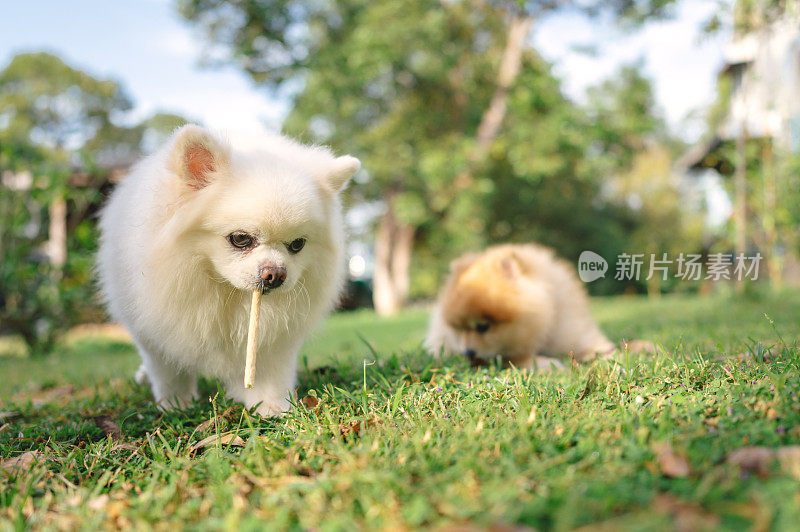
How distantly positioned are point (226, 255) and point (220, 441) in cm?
74

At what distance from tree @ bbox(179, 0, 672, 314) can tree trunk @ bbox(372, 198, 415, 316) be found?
17cm

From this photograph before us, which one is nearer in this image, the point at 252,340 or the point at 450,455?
the point at 450,455

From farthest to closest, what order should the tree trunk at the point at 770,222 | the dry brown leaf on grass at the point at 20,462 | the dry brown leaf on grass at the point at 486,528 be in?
the tree trunk at the point at 770,222 → the dry brown leaf on grass at the point at 20,462 → the dry brown leaf on grass at the point at 486,528

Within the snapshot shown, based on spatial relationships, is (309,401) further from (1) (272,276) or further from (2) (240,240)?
(2) (240,240)

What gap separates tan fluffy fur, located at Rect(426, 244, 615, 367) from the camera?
12.7 feet

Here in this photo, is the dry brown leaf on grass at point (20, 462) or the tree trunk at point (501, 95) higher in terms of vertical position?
the tree trunk at point (501, 95)

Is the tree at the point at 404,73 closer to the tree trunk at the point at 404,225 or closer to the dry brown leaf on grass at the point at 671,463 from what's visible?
the tree trunk at the point at 404,225

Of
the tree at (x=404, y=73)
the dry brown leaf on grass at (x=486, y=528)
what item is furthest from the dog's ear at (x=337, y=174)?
the tree at (x=404, y=73)

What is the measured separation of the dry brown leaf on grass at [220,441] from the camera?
6.95 ft

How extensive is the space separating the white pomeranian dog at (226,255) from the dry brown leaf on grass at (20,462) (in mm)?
651

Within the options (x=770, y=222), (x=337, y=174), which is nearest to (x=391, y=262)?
(x=770, y=222)

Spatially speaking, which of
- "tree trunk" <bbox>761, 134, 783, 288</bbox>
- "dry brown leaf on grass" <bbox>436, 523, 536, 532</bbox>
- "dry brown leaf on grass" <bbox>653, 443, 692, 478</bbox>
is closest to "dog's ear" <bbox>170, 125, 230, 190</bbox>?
"dry brown leaf on grass" <bbox>436, 523, 536, 532</bbox>

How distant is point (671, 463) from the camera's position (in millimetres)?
1483

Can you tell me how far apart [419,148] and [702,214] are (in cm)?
1267
